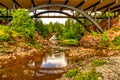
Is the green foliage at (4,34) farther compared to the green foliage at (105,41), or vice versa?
the green foliage at (105,41)

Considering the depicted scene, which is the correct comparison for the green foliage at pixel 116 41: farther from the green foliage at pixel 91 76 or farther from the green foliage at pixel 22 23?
the green foliage at pixel 91 76

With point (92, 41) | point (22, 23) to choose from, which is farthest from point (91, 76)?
point (92, 41)

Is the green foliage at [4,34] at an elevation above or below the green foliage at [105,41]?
above

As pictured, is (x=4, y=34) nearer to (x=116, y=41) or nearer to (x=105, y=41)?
(x=105, y=41)

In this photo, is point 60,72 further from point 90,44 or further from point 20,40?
point 90,44

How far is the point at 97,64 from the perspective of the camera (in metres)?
15.6

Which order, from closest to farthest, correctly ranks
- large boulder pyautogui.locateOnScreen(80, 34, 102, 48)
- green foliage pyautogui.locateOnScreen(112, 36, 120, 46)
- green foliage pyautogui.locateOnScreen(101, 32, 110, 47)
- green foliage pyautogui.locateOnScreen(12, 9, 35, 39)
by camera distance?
green foliage pyautogui.locateOnScreen(12, 9, 35, 39) < green foliage pyautogui.locateOnScreen(112, 36, 120, 46) < green foliage pyautogui.locateOnScreen(101, 32, 110, 47) < large boulder pyautogui.locateOnScreen(80, 34, 102, 48)

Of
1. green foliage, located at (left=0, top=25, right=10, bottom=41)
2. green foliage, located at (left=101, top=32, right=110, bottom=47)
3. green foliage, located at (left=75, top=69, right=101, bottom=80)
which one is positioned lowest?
green foliage, located at (left=75, top=69, right=101, bottom=80)

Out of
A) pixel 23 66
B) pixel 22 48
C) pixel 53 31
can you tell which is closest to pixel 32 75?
pixel 23 66

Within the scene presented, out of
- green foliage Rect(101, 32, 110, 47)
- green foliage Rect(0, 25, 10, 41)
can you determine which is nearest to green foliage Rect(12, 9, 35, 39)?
green foliage Rect(0, 25, 10, 41)

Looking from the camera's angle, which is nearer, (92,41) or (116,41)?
(116,41)

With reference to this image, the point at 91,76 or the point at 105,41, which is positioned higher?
the point at 105,41

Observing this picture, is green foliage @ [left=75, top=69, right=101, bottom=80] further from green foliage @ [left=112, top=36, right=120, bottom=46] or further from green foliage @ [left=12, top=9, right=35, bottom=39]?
green foliage @ [left=112, top=36, right=120, bottom=46]

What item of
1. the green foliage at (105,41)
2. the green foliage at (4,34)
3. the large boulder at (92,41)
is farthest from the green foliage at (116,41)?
the green foliage at (4,34)
